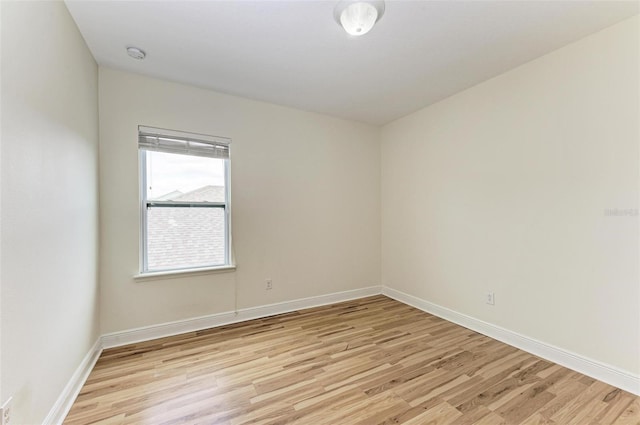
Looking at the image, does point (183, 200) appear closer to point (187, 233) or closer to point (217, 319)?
point (187, 233)

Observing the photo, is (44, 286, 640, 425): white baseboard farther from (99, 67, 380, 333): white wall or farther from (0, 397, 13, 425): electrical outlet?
(0, 397, 13, 425): electrical outlet

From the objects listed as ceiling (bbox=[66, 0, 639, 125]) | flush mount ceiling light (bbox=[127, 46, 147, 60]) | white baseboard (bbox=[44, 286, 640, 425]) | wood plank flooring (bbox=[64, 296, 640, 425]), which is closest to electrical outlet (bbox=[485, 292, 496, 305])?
white baseboard (bbox=[44, 286, 640, 425])

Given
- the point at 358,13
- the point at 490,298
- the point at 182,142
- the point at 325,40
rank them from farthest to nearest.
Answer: the point at 182,142
the point at 490,298
the point at 325,40
the point at 358,13

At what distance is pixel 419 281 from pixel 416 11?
286 centimetres

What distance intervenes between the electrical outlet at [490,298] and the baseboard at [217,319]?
161 centimetres

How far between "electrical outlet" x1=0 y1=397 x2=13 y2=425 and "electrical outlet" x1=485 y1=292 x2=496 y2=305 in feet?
11.1

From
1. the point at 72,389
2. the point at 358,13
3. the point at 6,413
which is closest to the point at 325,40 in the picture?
the point at 358,13

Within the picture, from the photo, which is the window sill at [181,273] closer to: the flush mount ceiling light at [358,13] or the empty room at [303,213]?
the empty room at [303,213]

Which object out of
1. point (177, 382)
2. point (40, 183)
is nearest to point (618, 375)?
point (177, 382)

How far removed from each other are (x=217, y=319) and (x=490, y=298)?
2.86m

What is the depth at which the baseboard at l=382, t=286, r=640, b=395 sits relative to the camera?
1857mm

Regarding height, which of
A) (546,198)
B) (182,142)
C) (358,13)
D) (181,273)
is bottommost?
(181,273)

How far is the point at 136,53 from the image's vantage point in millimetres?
2203

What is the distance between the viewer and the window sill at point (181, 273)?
2.58 m
